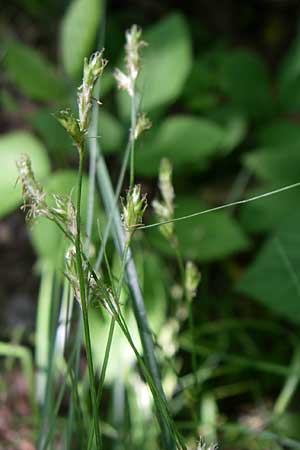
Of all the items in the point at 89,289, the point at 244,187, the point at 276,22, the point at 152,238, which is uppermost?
the point at 276,22

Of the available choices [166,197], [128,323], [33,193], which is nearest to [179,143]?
[128,323]

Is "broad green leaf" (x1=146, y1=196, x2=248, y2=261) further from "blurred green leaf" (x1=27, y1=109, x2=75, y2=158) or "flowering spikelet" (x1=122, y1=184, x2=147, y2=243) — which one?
"flowering spikelet" (x1=122, y1=184, x2=147, y2=243)

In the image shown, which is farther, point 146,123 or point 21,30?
point 21,30

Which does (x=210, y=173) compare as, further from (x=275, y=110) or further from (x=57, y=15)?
(x=57, y=15)

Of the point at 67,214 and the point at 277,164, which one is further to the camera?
the point at 277,164

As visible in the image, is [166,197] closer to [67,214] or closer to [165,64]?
[67,214]

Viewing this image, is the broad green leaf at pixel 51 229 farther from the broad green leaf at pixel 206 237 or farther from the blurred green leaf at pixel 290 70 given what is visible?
the blurred green leaf at pixel 290 70

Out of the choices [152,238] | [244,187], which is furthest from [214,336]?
→ [244,187]
